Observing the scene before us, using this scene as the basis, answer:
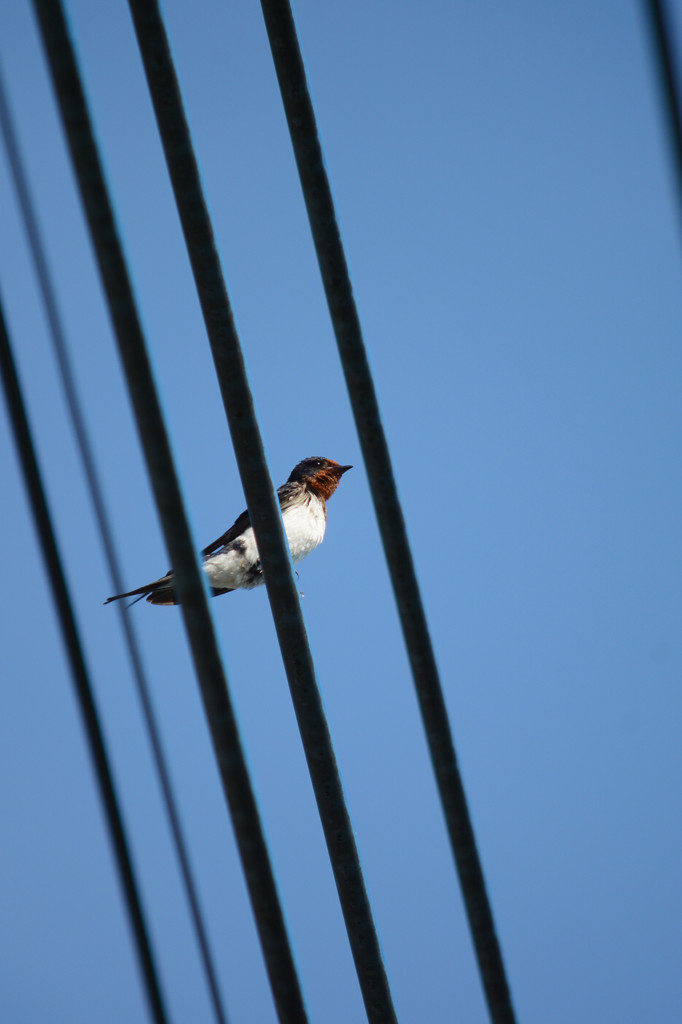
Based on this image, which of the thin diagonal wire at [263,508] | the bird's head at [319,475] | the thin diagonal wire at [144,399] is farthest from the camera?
the bird's head at [319,475]

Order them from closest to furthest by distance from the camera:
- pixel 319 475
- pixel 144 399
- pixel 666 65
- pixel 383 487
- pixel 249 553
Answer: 1. pixel 666 65
2. pixel 144 399
3. pixel 383 487
4. pixel 249 553
5. pixel 319 475

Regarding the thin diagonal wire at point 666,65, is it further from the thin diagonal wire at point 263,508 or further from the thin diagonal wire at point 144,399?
the thin diagonal wire at point 263,508

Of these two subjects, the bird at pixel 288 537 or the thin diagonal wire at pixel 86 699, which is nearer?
the thin diagonal wire at pixel 86 699

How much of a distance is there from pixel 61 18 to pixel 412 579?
1474 mm

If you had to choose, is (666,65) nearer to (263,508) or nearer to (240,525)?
(263,508)

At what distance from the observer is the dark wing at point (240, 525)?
23.7 ft

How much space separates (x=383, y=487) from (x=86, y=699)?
2.96 ft

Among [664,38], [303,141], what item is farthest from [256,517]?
[664,38]

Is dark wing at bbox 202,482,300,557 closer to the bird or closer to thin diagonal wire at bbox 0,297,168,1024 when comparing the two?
the bird

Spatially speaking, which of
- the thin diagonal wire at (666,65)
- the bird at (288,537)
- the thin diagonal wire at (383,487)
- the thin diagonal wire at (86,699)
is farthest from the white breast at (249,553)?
the thin diagonal wire at (666,65)

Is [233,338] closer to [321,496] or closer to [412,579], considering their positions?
[412,579]

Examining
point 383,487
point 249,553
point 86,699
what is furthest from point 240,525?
point 86,699

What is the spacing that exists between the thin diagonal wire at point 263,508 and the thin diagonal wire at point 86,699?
47cm

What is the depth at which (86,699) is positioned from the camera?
1.92 meters
